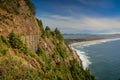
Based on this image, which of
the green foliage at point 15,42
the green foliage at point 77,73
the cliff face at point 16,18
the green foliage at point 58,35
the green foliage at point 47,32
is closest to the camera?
the green foliage at point 15,42

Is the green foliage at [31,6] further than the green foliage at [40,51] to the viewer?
Yes

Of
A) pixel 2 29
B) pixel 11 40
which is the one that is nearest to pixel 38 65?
pixel 11 40

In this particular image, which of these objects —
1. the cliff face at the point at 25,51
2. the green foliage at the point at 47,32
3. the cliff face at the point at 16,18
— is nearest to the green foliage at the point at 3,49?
the cliff face at the point at 25,51

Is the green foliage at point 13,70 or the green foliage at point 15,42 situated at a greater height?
the green foliage at point 15,42

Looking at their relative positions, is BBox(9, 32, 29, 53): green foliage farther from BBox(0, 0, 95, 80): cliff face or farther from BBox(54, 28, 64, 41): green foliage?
BBox(54, 28, 64, 41): green foliage

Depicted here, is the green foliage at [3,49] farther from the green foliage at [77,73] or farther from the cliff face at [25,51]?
the green foliage at [77,73]

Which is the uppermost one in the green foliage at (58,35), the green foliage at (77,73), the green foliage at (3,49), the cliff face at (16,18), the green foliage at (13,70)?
the cliff face at (16,18)

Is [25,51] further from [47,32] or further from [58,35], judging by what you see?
[58,35]

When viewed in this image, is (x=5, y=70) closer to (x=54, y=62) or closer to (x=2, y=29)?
(x=2, y=29)
